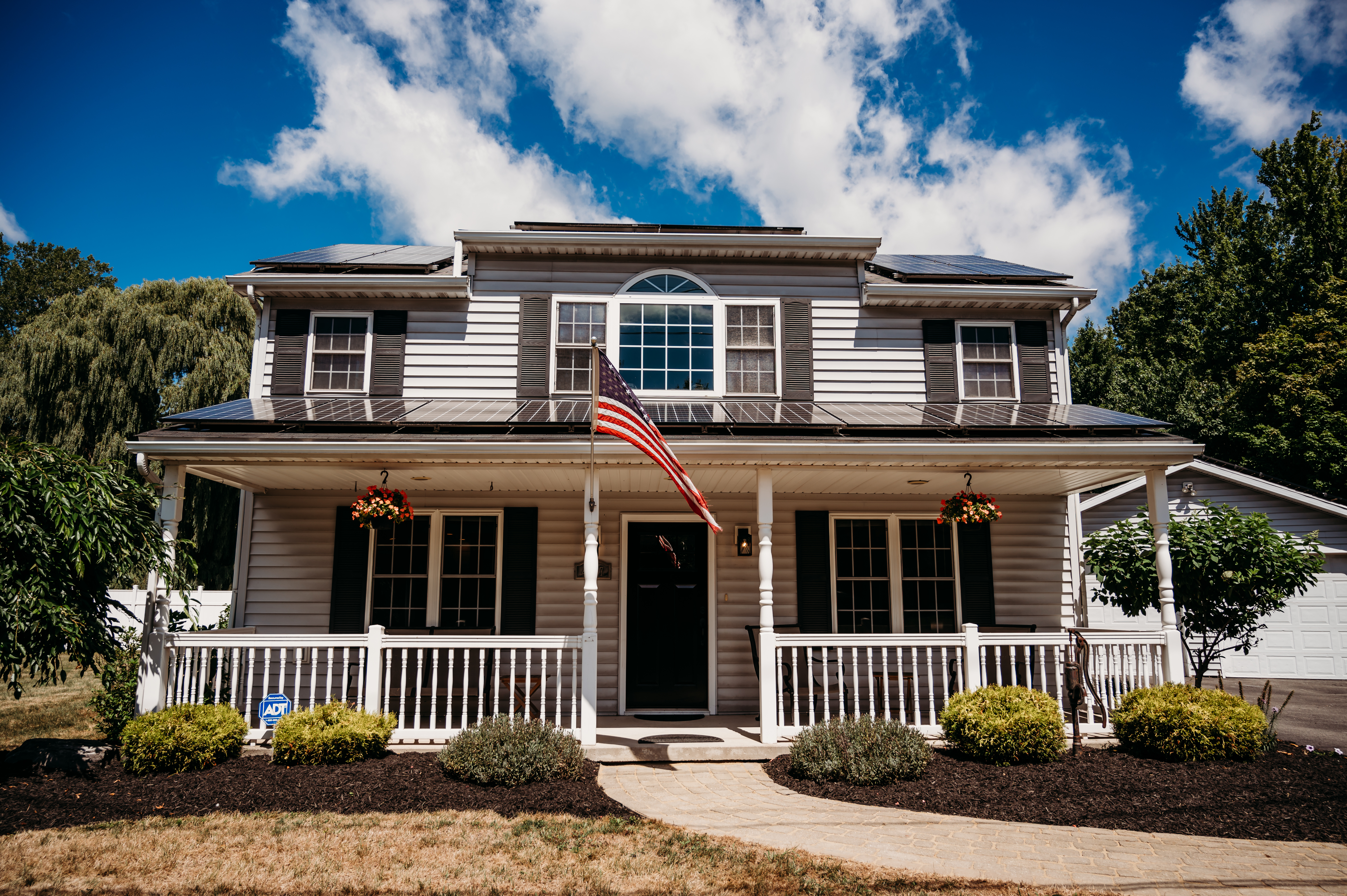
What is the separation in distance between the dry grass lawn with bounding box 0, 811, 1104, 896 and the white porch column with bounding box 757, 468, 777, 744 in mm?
2405

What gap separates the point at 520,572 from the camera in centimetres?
930

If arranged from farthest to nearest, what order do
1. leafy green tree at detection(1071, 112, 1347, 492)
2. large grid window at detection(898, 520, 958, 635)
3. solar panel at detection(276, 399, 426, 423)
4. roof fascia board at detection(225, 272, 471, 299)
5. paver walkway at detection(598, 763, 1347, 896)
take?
1. leafy green tree at detection(1071, 112, 1347, 492)
2. roof fascia board at detection(225, 272, 471, 299)
3. large grid window at detection(898, 520, 958, 635)
4. solar panel at detection(276, 399, 426, 423)
5. paver walkway at detection(598, 763, 1347, 896)

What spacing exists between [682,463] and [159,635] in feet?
17.8

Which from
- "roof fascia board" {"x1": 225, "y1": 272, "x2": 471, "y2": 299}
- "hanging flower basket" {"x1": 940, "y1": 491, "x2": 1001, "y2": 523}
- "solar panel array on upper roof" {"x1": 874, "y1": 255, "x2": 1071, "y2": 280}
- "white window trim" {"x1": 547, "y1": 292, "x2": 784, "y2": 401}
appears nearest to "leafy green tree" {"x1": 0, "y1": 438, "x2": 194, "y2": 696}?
"roof fascia board" {"x1": 225, "y1": 272, "x2": 471, "y2": 299}

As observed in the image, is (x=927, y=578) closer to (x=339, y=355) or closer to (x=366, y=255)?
(x=339, y=355)

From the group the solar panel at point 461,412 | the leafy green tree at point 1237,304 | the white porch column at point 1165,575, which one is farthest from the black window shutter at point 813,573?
the leafy green tree at point 1237,304

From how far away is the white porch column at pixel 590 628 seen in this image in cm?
709

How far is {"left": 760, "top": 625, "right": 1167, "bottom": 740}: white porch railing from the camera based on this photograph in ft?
24.2

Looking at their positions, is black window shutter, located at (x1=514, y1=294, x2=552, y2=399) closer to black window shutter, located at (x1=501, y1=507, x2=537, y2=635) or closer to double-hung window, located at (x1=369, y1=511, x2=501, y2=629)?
black window shutter, located at (x1=501, y1=507, x2=537, y2=635)

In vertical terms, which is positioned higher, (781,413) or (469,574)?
(781,413)

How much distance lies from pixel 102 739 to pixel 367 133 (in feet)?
27.4

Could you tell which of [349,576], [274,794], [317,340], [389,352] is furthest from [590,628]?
[317,340]

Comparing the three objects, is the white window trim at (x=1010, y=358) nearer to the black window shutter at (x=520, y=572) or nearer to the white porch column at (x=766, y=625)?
the white porch column at (x=766, y=625)

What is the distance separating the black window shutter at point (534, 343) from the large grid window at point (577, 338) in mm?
159
